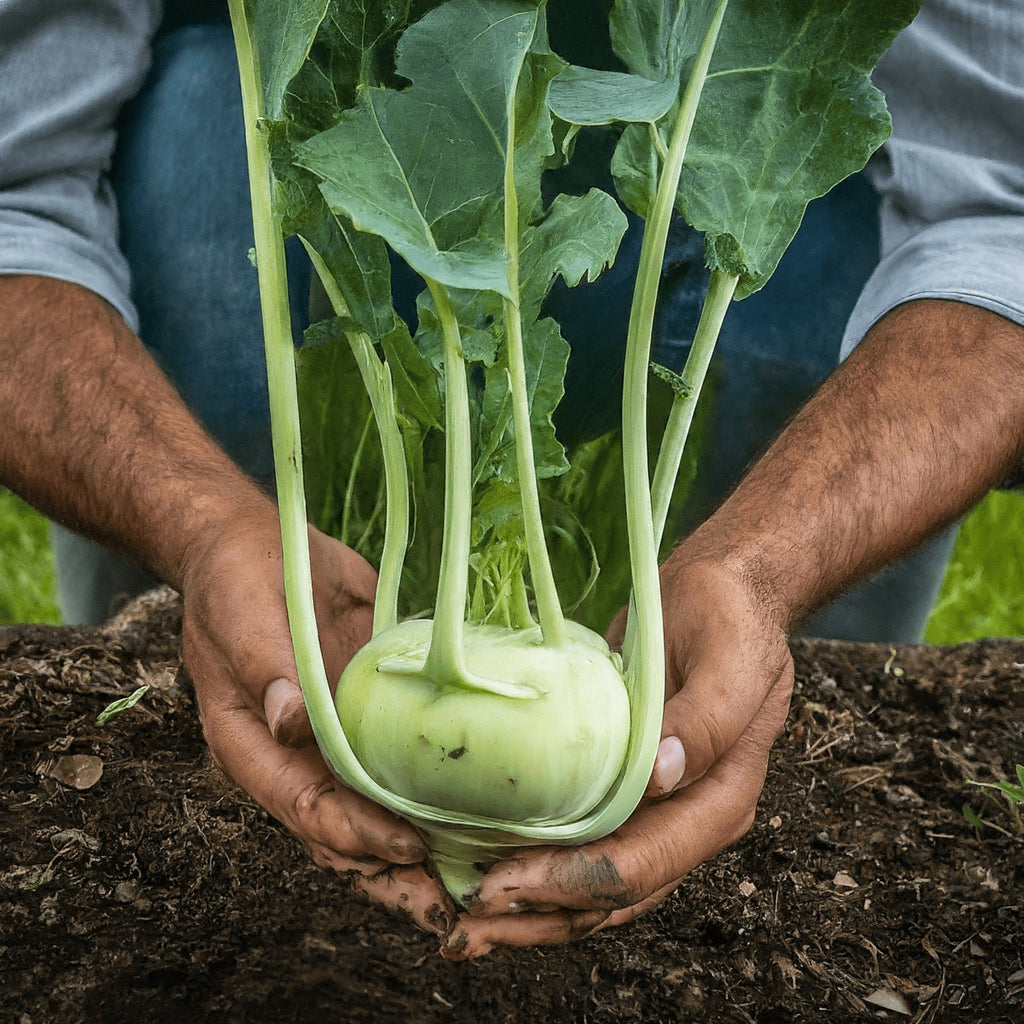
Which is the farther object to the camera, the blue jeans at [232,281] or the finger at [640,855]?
the blue jeans at [232,281]

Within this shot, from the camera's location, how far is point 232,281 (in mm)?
2049

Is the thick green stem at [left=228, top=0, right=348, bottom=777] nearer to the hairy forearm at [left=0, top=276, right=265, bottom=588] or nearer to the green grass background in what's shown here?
the hairy forearm at [left=0, top=276, right=265, bottom=588]

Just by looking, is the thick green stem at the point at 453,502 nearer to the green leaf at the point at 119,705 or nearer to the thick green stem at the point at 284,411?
the thick green stem at the point at 284,411

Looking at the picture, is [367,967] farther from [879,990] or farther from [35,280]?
[35,280]

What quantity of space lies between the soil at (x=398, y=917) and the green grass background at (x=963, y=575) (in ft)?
4.12

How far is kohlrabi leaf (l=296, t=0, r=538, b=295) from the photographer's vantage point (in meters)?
0.81

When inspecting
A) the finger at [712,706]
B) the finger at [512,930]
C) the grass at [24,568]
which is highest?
the finger at [712,706]

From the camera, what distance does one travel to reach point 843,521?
4.50ft

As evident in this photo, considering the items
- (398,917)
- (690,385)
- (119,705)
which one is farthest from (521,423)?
(398,917)

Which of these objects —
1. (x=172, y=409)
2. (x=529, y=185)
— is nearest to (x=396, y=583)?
(x=529, y=185)

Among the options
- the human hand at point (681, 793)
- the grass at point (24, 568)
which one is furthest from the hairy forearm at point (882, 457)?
the grass at point (24, 568)

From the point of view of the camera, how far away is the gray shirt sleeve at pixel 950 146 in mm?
1682

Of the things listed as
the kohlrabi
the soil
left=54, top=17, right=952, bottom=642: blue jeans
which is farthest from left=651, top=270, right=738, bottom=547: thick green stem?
left=54, top=17, right=952, bottom=642: blue jeans

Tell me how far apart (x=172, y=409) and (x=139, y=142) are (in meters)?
0.72
